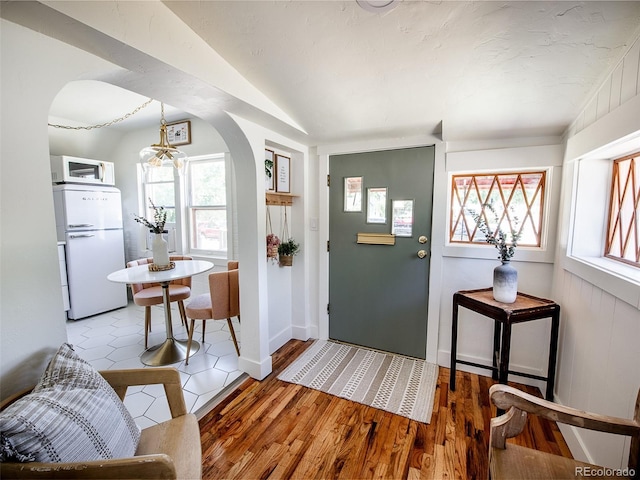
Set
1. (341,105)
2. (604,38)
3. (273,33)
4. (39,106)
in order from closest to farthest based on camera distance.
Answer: (39,106), (604,38), (273,33), (341,105)

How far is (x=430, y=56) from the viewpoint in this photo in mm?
1375

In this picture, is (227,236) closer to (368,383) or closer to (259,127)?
(259,127)

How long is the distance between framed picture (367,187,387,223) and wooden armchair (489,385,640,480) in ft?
5.28

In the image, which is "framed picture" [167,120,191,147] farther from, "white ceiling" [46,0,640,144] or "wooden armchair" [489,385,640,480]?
"wooden armchair" [489,385,640,480]

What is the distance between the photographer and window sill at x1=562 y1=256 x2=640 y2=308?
1.10 metres

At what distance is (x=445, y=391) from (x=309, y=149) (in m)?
2.28

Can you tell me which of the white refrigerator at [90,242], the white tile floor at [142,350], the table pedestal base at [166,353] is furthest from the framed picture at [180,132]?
the table pedestal base at [166,353]

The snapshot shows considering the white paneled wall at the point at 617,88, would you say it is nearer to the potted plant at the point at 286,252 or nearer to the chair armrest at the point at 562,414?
the chair armrest at the point at 562,414

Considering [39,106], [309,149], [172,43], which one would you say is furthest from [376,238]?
[39,106]

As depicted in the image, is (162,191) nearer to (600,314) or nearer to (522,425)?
(522,425)

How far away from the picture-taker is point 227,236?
3.31 m

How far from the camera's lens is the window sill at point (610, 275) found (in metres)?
1.10

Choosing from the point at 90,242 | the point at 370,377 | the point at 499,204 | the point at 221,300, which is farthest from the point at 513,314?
the point at 90,242

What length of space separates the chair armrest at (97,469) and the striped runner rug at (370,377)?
4.66ft
